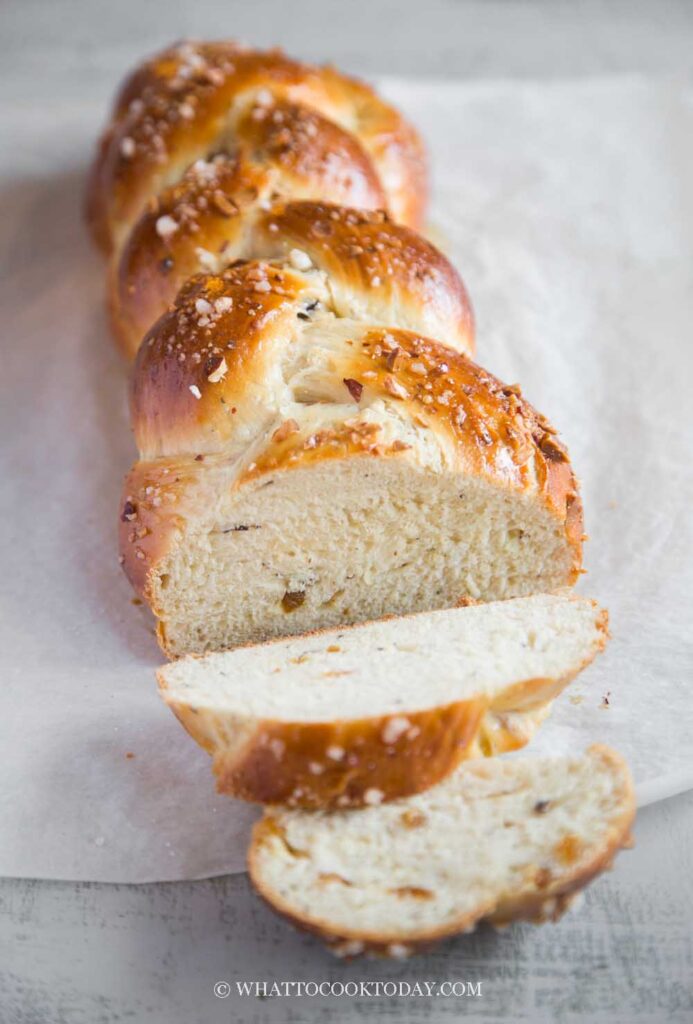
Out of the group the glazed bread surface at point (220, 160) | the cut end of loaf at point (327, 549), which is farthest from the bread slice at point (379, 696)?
the glazed bread surface at point (220, 160)

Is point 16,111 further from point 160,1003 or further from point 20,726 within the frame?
point 160,1003

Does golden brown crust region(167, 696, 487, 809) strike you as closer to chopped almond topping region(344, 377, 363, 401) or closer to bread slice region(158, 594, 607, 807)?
bread slice region(158, 594, 607, 807)

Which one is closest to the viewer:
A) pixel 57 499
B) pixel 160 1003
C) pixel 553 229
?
pixel 160 1003

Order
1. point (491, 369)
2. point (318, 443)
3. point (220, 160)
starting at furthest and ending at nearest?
point (491, 369) < point (220, 160) < point (318, 443)

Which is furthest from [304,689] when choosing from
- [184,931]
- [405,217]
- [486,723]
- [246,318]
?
[405,217]

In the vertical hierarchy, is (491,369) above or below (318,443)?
below

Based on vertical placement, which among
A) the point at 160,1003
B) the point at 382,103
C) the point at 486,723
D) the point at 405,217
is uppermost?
the point at 382,103

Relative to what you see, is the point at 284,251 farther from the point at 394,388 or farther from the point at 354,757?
the point at 354,757

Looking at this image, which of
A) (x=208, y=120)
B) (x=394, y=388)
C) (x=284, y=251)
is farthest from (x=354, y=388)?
(x=208, y=120)
